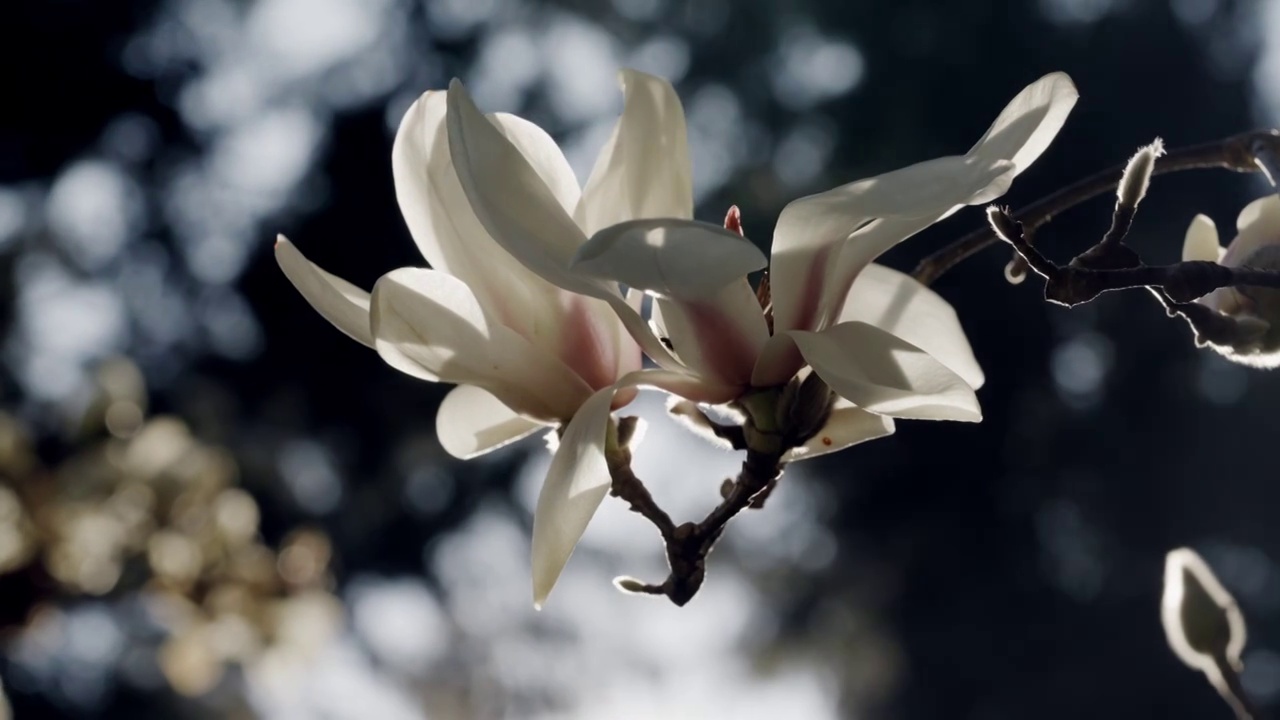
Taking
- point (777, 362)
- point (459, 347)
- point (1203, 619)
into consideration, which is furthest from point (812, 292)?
point (1203, 619)

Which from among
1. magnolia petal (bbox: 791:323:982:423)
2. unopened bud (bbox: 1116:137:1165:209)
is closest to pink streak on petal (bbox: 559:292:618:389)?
magnolia petal (bbox: 791:323:982:423)

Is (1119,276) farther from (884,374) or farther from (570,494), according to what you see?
(570,494)

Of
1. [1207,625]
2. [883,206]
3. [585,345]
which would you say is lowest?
[1207,625]

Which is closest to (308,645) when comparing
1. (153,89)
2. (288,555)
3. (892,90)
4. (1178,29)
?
(288,555)

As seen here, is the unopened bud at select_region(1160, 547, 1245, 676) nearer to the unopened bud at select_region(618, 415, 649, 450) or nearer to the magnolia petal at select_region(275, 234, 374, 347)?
the unopened bud at select_region(618, 415, 649, 450)

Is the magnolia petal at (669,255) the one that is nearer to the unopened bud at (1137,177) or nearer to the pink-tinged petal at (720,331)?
the pink-tinged petal at (720,331)

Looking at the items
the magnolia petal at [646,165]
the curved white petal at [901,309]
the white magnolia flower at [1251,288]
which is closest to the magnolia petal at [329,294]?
the magnolia petal at [646,165]
